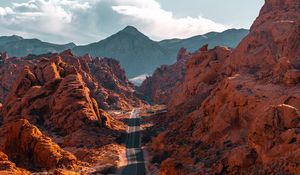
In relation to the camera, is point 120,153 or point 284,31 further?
point 284,31

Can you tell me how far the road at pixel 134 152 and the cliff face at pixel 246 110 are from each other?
3.80 meters

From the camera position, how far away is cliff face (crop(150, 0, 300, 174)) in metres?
34.5

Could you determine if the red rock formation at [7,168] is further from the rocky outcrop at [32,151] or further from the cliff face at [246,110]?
the cliff face at [246,110]

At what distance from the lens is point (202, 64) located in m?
109

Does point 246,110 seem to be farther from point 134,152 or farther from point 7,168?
point 7,168

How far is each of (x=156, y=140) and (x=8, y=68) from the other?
120 m

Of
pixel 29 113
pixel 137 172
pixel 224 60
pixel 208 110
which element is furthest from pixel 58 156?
pixel 224 60

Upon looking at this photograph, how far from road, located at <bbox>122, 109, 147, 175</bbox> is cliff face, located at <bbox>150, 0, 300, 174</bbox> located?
3.80m

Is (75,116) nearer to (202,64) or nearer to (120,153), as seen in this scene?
(120,153)

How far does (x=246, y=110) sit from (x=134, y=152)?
31.0 m

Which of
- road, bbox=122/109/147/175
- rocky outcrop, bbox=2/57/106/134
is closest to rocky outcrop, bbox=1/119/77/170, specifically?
road, bbox=122/109/147/175

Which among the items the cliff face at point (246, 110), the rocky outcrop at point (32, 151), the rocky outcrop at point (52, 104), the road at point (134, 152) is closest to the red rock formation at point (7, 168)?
the rocky outcrop at point (32, 151)

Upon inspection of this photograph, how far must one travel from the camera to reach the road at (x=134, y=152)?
207 feet

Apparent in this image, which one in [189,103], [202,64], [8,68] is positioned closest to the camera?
[189,103]
